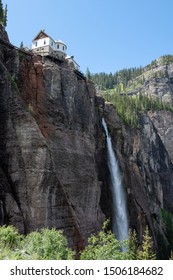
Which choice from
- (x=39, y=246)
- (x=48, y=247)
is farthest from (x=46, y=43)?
(x=48, y=247)

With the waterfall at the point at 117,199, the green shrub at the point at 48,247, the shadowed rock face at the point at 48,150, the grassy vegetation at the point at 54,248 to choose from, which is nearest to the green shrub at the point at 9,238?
the grassy vegetation at the point at 54,248

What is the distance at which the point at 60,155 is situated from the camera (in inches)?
1342

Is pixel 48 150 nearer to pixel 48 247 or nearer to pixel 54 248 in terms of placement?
pixel 54 248

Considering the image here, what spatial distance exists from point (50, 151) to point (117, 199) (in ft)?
68.4

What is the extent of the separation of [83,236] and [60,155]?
7.60 meters

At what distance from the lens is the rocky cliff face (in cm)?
2836

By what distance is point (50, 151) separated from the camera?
30.2m

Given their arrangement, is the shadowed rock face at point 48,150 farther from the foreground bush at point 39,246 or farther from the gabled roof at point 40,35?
the gabled roof at point 40,35

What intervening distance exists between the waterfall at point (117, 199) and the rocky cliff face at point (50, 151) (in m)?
1.48

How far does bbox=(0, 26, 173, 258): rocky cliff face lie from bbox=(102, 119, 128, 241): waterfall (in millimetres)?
1485

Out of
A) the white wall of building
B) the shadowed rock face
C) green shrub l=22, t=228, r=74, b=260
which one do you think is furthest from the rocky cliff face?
the white wall of building

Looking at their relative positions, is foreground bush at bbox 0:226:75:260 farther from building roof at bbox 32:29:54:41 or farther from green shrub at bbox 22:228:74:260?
building roof at bbox 32:29:54:41
